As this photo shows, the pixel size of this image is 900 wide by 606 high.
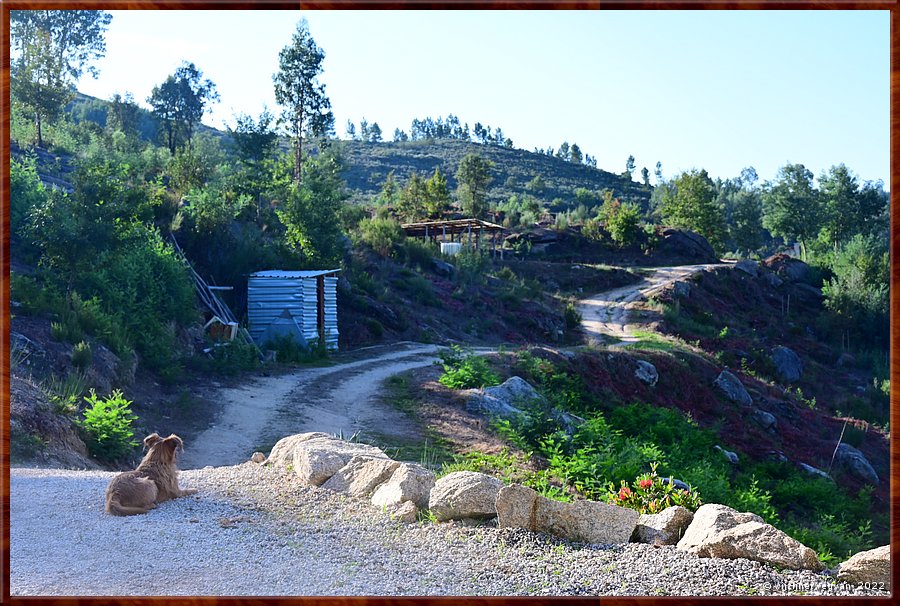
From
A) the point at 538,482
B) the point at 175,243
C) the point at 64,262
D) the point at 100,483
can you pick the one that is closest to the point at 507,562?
the point at 538,482

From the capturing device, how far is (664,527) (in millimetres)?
5379

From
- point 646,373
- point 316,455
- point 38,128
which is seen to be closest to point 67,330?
point 316,455

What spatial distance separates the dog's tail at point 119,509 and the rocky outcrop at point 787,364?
2462cm

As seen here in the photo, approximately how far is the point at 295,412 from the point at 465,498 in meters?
7.34

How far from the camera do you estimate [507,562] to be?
15.9 feet

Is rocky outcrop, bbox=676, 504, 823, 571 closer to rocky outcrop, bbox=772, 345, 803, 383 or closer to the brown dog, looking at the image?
the brown dog

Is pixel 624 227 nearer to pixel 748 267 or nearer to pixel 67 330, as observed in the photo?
pixel 748 267

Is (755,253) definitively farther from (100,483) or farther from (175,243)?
(100,483)

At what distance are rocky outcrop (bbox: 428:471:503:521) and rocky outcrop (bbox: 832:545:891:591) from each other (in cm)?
216

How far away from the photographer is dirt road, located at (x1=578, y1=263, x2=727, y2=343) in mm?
28297

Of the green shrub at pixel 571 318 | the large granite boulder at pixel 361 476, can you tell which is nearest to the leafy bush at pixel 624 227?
the green shrub at pixel 571 318

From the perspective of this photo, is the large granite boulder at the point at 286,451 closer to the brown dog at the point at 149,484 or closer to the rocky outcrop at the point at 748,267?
the brown dog at the point at 149,484

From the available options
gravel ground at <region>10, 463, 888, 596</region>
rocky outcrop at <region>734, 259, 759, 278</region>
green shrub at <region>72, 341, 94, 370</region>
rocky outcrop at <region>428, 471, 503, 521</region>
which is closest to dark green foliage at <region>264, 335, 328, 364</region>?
green shrub at <region>72, 341, 94, 370</region>

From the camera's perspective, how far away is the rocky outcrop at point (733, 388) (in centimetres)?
2045
